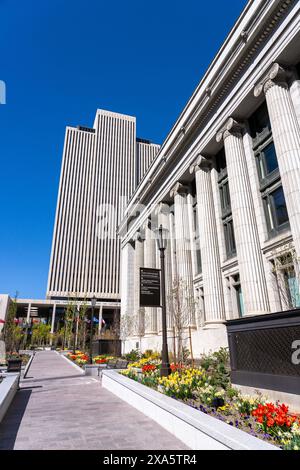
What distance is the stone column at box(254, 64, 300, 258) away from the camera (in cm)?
1628

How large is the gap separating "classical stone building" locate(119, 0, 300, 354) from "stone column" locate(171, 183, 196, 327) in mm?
109

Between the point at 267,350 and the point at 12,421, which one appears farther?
the point at 267,350

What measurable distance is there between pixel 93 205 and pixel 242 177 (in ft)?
373

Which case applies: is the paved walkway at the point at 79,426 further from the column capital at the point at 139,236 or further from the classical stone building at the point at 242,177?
the column capital at the point at 139,236

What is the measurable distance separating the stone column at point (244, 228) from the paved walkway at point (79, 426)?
11.4 meters

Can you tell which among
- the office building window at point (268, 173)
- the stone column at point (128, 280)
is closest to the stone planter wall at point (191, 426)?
the office building window at point (268, 173)

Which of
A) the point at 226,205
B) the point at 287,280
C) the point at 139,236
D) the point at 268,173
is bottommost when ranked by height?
the point at 287,280

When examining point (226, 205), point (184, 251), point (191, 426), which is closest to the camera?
point (191, 426)

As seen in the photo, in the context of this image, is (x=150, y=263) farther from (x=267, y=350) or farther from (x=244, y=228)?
(x=267, y=350)

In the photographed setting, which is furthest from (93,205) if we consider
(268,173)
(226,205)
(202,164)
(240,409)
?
(240,409)

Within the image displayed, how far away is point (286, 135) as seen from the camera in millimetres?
17312

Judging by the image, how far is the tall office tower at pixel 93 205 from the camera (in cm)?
12212

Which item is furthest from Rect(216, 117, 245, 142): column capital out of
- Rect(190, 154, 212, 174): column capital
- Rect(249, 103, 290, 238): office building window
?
Rect(190, 154, 212, 174): column capital
